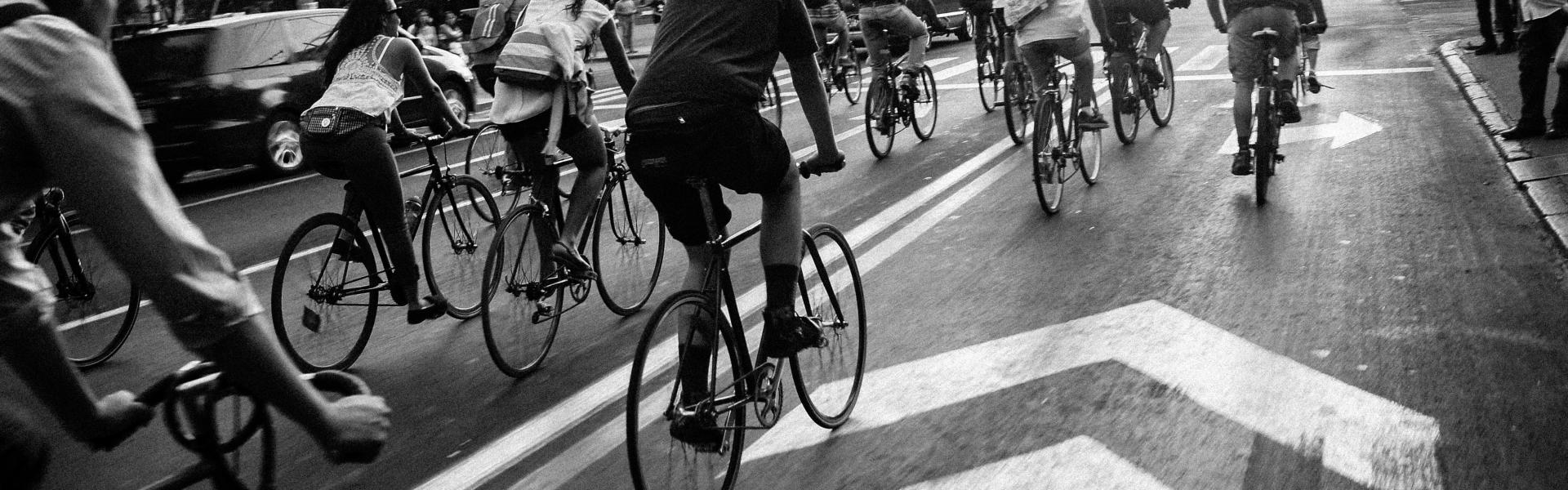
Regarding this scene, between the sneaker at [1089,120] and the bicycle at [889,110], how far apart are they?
7.64 feet

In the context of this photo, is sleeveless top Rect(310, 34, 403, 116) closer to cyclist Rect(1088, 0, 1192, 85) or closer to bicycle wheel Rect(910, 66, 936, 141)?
cyclist Rect(1088, 0, 1192, 85)

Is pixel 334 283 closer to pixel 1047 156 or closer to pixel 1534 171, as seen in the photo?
→ pixel 1047 156

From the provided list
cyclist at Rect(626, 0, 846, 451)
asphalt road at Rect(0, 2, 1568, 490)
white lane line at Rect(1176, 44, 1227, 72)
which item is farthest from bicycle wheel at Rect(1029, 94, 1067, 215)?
white lane line at Rect(1176, 44, 1227, 72)

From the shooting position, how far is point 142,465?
4.36m

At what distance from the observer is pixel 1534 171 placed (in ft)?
25.8

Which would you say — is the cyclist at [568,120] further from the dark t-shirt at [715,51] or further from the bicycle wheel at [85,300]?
the dark t-shirt at [715,51]

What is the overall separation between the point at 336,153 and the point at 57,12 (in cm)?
322

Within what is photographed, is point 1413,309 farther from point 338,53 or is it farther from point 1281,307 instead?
point 338,53

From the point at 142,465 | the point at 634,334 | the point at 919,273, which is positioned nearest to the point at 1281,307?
the point at 919,273

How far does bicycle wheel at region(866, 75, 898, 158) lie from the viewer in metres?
10.5

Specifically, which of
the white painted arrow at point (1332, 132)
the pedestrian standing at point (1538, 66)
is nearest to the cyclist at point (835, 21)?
the white painted arrow at point (1332, 132)

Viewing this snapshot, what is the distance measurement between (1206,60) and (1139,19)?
7.57 metres

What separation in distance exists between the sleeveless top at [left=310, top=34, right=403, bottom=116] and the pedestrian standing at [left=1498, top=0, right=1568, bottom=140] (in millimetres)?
7609

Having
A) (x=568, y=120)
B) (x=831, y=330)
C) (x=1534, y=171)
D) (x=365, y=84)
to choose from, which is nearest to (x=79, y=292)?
(x=365, y=84)
